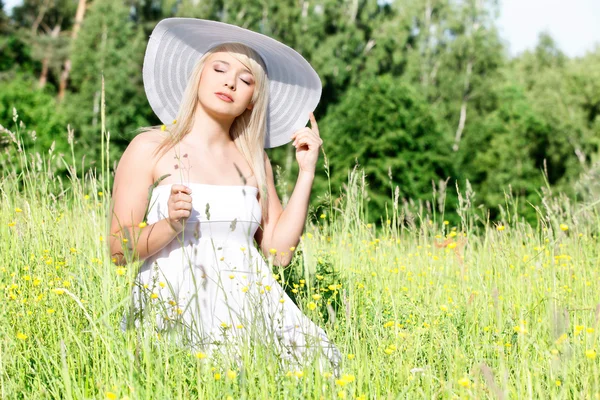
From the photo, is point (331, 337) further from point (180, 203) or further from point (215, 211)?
point (215, 211)

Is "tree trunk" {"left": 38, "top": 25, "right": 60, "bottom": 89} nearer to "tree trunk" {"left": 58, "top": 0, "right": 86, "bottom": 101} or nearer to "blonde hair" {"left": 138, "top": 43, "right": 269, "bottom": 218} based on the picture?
"tree trunk" {"left": 58, "top": 0, "right": 86, "bottom": 101}

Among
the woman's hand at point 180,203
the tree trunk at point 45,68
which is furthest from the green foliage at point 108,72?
the woman's hand at point 180,203

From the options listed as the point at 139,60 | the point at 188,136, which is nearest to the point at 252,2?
the point at 139,60

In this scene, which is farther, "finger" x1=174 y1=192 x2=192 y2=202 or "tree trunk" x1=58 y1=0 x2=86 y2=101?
"tree trunk" x1=58 y1=0 x2=86 y2=101

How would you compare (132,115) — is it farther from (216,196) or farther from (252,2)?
(216,196)

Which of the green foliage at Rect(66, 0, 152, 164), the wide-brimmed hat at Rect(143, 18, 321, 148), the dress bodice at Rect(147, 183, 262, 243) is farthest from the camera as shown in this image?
the green foliage at Rect(66, 0, 152, 164)

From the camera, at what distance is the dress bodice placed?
2650mm

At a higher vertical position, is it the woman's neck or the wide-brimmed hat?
the wide-brimmed hat

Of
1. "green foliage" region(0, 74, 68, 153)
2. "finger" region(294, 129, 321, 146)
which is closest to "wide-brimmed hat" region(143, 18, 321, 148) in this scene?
"finger" region(294, 129, 321, 146)

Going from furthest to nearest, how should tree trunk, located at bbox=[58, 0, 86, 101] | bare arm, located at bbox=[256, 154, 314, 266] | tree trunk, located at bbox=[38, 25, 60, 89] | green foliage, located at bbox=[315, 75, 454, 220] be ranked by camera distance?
tree trunk, located at bbox=[58, 0, 86, 101] → tree trunk, located at bbox=[38, 25, 60, 89] → green foliage, located at bbox=[315, 75, 454, 220] → bare arm, located at bbox=[256, 154, 314, 266]

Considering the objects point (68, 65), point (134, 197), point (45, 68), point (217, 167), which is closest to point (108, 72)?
point (68, 65)

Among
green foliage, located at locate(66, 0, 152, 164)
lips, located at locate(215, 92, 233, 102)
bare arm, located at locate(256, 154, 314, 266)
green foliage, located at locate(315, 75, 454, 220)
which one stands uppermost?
green foliage, located at locate(66, 0, 152, 164)

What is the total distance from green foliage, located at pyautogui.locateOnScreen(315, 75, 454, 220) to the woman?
45.2ft

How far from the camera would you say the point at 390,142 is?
1753cm
